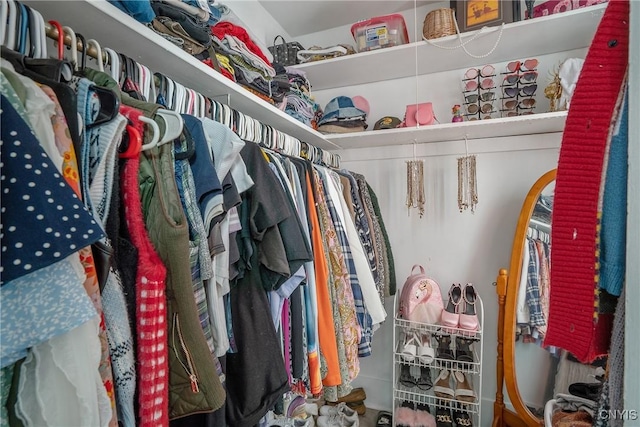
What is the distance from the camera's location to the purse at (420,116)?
1610mm

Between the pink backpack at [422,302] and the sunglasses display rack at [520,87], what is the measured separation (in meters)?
0.91

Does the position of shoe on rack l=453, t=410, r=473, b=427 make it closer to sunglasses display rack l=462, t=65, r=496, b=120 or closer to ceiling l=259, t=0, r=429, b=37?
sunglasses display rack l=462, t=65, r=496, b=120

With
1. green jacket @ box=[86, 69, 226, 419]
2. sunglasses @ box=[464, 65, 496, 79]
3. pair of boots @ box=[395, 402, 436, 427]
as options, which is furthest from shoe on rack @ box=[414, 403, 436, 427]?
sunglasses @ box=[464, 65, 496, 79]

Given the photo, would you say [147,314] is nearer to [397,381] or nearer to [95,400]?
[95,400]

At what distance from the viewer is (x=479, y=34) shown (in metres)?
1.44

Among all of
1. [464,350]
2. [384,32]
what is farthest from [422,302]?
[384,32]

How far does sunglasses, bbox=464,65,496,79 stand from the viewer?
5.32 feet

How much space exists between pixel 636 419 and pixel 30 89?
0.88 meters

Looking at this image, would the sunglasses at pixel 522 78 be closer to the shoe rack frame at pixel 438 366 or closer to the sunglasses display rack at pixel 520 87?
the sunglasses display rack at pixel 520 87

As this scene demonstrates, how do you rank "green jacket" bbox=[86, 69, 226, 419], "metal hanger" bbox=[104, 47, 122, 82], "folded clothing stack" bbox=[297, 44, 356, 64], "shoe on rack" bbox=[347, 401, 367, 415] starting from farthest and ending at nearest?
"shoe on rack" bbox=[347, 401, 367, 415] < "folded clothing stack" bbox=[297, 44, 356, 64] < "metal hanger" bbox=[104, 47, 122, 82] < "green jacket" bbox=[86, 69, 226, 419]

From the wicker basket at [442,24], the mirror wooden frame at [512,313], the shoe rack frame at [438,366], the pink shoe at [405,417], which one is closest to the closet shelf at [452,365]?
the shoe rack frame at [438,366]

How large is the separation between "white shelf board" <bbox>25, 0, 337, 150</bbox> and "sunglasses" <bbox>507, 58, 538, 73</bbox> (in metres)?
1.19

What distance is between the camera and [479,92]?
5.41ft

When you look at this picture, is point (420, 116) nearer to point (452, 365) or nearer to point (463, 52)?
point (463, 52)
